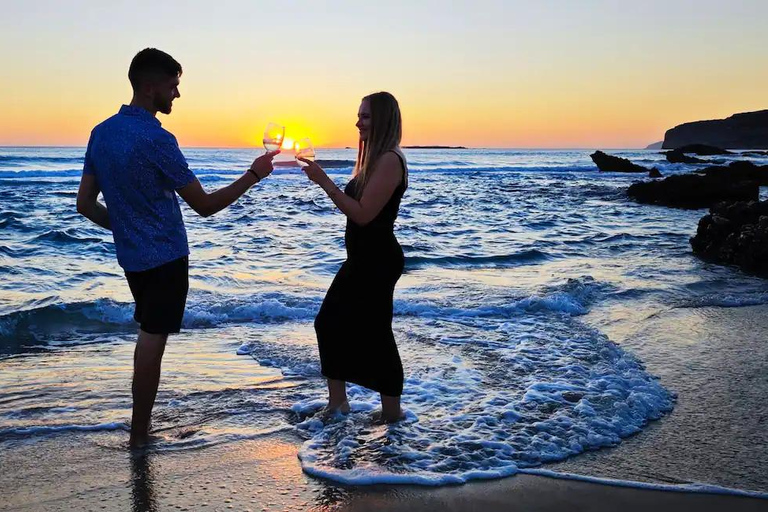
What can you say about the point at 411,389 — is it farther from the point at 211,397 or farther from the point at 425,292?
the point at 425,292

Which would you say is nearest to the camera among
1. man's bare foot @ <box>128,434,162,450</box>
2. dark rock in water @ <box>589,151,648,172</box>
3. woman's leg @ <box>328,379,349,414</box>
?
man's bare foot @ <box>128,434,162,450</box>

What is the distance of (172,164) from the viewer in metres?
3.45

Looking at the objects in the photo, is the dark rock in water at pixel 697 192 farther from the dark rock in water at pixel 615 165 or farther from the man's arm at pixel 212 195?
the dark rock in water at pixel 615 165

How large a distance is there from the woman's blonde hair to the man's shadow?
1757 millimetres

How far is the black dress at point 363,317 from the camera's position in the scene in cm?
407

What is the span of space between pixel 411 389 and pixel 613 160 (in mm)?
46962

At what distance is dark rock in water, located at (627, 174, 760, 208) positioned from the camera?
22672 millimetres

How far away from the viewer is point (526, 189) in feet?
97.8

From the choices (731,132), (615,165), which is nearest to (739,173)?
(615,165)

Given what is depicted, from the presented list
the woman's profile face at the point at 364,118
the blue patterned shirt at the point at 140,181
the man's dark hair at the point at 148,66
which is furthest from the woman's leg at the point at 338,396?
the man's dark hair at the point at 148,66

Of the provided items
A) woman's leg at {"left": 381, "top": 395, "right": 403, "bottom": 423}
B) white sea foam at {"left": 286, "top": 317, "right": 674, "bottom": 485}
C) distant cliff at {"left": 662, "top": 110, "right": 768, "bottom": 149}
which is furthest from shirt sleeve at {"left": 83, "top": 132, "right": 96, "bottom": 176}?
distant cliff at {"left": 662, "top": 110, "right": 768, "bottom": 149}

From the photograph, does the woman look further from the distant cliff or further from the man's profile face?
the distant cliff

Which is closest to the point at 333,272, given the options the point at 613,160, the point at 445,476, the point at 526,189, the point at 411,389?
the point at 411,389

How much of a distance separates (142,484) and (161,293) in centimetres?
90
